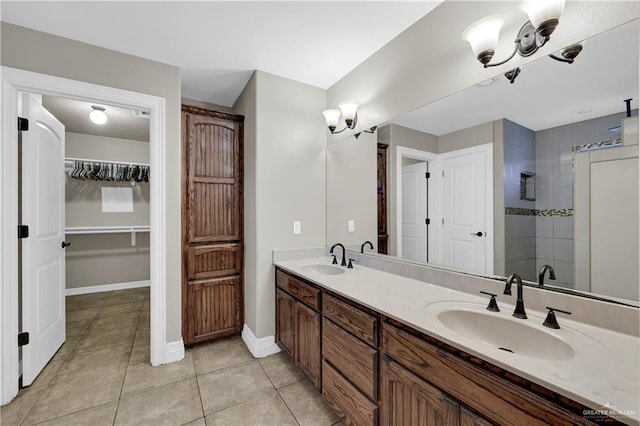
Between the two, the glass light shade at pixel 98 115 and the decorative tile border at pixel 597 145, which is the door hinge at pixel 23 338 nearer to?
the glass light shade at pixel 98 115

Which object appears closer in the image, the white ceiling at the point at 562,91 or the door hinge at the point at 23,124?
the white ceiling at the point at 562,91

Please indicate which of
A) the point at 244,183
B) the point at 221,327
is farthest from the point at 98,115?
the point at 221,327

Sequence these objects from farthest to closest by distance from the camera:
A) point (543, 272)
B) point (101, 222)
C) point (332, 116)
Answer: point (101, 222), point (332, 116), point (543, 272)

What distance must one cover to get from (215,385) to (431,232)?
1.94 m

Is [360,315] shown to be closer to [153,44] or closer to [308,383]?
[308,383]

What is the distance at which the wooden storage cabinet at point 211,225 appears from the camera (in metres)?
2.58

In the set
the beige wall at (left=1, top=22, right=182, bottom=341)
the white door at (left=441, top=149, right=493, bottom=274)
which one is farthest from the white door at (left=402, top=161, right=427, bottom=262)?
the beige wall at (left=1, top=22, right=182, bottom=341)

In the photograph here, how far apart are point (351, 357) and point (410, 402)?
16.0 inches

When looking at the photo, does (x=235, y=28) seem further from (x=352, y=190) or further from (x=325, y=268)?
(x=325, y=268)

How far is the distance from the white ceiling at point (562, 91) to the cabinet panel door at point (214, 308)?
2429mm

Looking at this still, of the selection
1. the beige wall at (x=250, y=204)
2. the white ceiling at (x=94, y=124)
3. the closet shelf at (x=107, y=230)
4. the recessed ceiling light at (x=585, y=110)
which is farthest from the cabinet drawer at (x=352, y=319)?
the closet shelf at (x=107, y=230)

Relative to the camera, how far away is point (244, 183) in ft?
9.23

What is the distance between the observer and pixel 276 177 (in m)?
2.53

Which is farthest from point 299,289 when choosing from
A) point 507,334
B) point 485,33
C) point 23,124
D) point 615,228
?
point 23,124
